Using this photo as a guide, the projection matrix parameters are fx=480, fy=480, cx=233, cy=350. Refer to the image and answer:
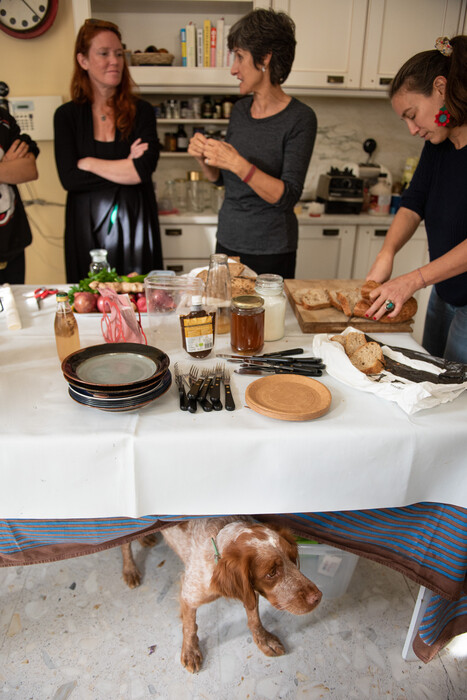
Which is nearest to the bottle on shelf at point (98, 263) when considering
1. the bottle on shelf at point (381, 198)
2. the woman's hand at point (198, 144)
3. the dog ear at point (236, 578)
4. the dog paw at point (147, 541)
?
the woman's hand at point (198, 144)

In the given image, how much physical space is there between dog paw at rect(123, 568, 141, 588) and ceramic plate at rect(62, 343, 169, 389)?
2.56ft

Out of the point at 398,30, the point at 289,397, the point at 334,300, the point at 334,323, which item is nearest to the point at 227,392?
the point at 289,397

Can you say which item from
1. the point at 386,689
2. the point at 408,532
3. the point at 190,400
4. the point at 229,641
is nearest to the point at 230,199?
the point at 190,400

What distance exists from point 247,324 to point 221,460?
413mm

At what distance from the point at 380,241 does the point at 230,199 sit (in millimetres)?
1637

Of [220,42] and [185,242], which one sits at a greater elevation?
[220,42]

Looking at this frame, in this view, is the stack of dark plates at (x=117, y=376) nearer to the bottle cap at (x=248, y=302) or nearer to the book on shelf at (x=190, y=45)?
the bottle cap at (x=248, y=302)

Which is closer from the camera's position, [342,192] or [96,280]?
[96,280]

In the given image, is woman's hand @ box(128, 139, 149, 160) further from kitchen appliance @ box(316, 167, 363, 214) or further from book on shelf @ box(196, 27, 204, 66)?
kitchen appliance @ box(316, 167, 363, 214)

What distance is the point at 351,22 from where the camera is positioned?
310 cm

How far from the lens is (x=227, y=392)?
1.15m

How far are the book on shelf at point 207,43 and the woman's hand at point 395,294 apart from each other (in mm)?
2448

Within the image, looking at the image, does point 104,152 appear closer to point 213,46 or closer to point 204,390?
point 213,46

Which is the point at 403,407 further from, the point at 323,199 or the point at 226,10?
the point at 226,10
